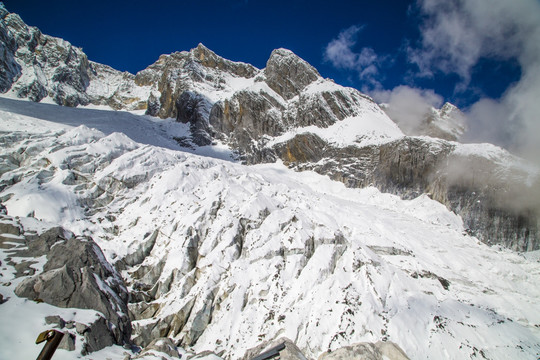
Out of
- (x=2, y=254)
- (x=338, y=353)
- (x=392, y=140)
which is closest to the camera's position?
(x=338, y=353)

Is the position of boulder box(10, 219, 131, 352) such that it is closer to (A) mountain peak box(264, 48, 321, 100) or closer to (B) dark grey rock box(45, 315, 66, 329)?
(B) dark grey rock box(45, 315, 66, 329)

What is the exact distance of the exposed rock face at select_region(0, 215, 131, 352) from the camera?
18327mm

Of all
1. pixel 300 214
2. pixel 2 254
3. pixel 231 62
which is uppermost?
pixel 231 62

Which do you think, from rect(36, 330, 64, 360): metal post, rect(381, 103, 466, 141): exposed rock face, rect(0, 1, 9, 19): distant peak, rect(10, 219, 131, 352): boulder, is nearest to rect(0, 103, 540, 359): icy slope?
rect(10, 219, 131, 352): boulder

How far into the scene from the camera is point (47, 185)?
33.4 metres

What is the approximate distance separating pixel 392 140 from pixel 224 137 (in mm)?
47797

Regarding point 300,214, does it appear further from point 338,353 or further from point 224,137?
point 224,137

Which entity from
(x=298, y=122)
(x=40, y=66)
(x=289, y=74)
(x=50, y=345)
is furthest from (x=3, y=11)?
(x=50, y=345)

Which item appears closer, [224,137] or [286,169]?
[286,169]

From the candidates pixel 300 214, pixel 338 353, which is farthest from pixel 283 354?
pixel 300 214

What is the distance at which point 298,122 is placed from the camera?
251 feet

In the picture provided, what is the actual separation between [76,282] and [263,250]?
49.6ft

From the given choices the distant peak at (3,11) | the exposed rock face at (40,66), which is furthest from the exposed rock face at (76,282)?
the distant peak at (3,11)

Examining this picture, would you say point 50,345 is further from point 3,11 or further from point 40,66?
point 3,11
